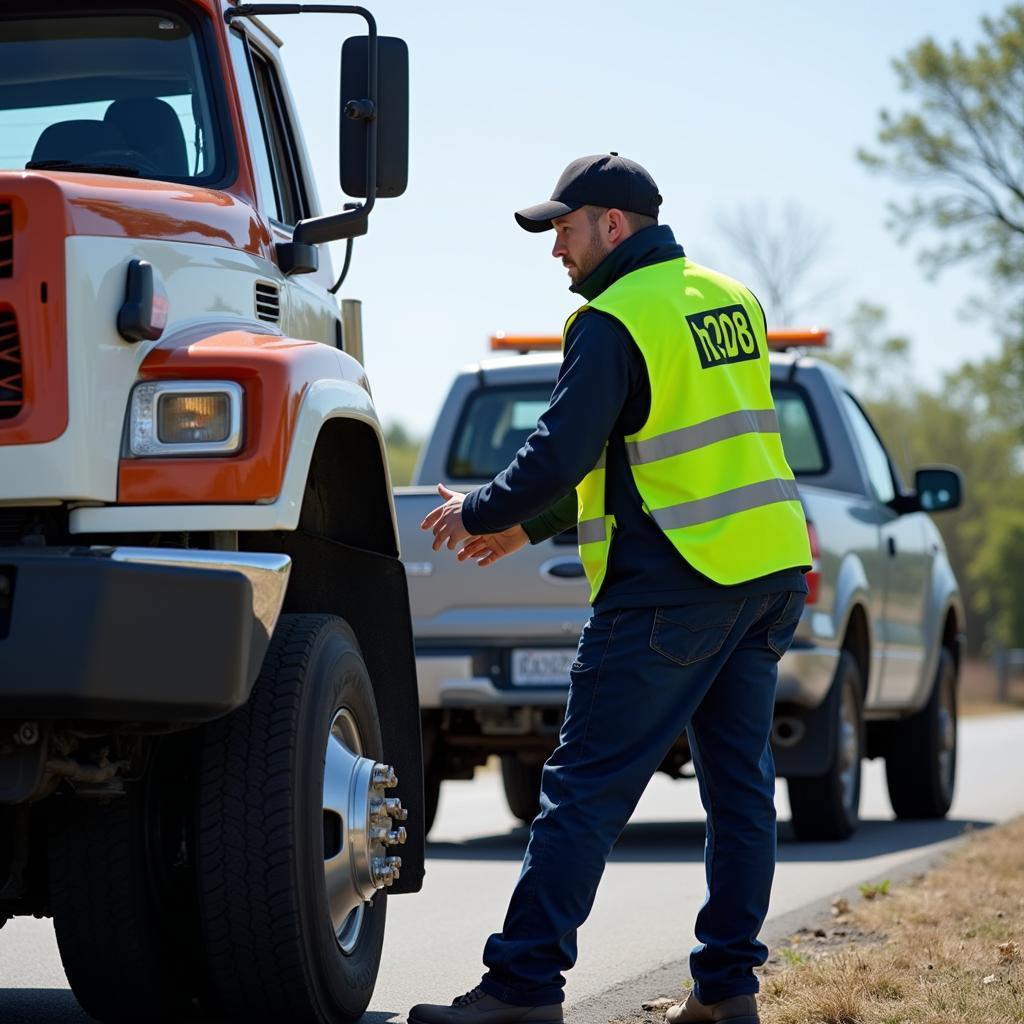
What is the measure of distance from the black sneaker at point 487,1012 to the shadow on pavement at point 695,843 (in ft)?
15.3

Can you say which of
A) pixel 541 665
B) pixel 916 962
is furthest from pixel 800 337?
pixel 916 962

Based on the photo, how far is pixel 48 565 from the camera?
4062 millimetres

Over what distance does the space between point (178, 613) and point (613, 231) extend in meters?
1.54

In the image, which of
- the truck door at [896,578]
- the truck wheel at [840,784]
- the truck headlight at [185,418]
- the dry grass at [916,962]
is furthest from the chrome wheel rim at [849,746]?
the truck headlight at [185,418]

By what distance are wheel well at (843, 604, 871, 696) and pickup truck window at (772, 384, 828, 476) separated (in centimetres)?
84

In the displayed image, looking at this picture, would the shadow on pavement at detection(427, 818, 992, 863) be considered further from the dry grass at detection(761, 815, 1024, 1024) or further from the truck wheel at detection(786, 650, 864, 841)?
the dry grass at detection(761, 815, 1024, 1024)

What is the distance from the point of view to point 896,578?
11.4 metres

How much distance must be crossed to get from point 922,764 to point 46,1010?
7063mm

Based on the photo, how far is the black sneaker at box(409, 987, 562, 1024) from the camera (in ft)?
15.5

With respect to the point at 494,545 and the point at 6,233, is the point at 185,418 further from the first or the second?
the point at 494,545

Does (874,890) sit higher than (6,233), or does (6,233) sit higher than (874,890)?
(6,233)

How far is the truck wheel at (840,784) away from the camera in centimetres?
991

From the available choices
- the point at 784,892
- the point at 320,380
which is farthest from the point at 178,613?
the point at 784,892

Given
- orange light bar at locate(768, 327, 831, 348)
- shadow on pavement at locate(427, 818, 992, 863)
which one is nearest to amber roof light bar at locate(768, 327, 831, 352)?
orange light bar at locate(768, 327, 831, 348)
